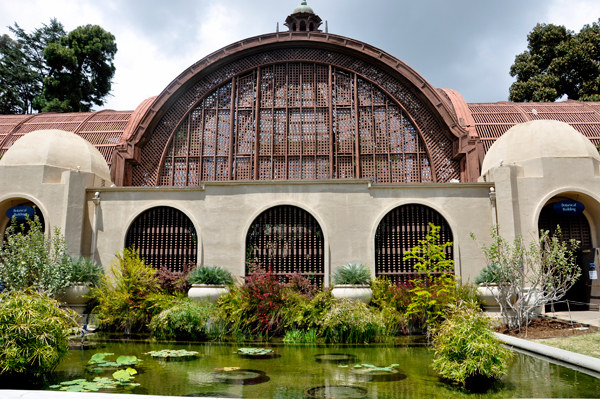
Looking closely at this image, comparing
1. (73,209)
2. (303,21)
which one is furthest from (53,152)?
(303,21)

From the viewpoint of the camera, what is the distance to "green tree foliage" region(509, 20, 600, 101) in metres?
24.0

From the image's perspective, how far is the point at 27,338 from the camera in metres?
5.32

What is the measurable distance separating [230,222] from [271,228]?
1118mm

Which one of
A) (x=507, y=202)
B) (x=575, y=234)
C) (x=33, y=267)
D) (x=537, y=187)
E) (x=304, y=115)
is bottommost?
(x=33, y=267)

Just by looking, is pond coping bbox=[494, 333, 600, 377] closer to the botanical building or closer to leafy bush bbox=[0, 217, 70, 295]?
the botanical building

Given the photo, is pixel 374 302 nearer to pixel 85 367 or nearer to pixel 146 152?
pixel 85 367

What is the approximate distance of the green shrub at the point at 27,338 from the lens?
5227mm

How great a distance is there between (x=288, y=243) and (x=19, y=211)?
295 inches

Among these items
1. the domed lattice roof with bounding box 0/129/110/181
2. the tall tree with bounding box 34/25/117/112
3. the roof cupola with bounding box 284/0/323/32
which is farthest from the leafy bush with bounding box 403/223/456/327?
the tall tree with bounding box 34/25/117/112

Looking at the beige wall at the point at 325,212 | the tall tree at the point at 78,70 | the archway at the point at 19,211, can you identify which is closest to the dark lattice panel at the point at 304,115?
the beige wall at the point at 325,212

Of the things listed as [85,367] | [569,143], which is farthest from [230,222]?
[569,143]

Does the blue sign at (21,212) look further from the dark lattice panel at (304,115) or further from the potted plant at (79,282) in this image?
the dark lattice panel at (304,115)

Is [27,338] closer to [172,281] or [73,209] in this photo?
[172,281]

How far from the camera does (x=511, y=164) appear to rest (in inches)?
467
